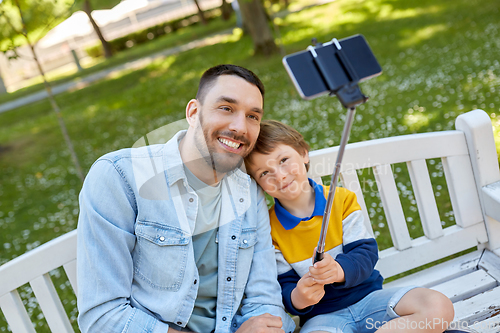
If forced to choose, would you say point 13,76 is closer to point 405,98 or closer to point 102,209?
point 405,98

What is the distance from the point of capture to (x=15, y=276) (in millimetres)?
1980

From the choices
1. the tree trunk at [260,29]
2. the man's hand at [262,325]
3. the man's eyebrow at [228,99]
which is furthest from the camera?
the tree trunk at [260,29]

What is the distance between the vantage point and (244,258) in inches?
79.1

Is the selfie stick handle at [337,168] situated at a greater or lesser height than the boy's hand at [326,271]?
greater

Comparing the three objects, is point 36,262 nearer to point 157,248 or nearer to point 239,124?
point 157,248

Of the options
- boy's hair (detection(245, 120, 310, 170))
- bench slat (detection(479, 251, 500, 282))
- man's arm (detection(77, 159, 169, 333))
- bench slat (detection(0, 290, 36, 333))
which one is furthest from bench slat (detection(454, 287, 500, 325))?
bench slat (detection(0, 290, 36, 333))

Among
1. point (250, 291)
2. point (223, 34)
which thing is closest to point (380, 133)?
point (250, 291)

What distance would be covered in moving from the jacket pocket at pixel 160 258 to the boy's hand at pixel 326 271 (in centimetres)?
57

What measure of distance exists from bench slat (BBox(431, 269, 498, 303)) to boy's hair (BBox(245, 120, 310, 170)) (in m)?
1.01

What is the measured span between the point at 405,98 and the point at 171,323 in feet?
18.3

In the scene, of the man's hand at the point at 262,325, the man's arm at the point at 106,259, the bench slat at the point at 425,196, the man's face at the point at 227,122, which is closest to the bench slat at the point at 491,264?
the bench slat at the point at 425,196

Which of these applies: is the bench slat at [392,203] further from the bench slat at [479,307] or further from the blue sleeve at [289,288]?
the blue sleeve at [289,288]

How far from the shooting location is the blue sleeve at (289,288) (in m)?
1.99

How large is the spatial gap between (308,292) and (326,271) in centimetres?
15
